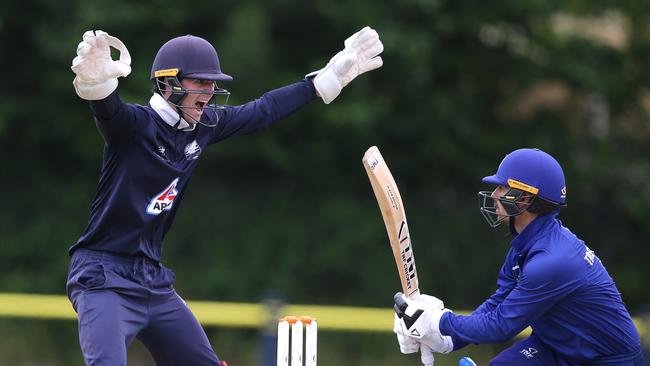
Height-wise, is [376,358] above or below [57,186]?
below

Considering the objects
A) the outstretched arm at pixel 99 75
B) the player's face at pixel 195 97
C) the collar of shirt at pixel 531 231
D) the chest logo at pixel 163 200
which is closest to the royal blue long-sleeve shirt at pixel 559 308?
the collar of shirt at pixel 531 231

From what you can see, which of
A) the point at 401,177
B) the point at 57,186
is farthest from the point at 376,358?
the point at 57,186

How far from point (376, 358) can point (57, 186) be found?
4268 mm

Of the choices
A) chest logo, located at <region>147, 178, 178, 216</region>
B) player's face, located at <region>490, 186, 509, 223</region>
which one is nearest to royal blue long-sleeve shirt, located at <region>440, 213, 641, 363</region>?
player's face, located at <region>490, 186, 509, 223</region>

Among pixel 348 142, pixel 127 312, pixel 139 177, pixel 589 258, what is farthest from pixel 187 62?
pixel 348 142

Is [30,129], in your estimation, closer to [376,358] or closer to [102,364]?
[376,358]

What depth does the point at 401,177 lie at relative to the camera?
12367 mm

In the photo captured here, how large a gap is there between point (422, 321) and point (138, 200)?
54.5 inches

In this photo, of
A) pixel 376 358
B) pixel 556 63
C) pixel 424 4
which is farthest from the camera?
pixel 556 63

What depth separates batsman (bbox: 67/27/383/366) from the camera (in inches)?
177

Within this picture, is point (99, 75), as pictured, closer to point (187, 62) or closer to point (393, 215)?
point (187, 62)

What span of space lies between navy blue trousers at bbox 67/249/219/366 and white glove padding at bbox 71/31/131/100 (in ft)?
2.54

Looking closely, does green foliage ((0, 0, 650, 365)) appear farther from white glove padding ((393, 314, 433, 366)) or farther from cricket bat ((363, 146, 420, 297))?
white glove padding ((393, 314, 433, 366))

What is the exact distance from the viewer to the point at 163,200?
15.8 ft
